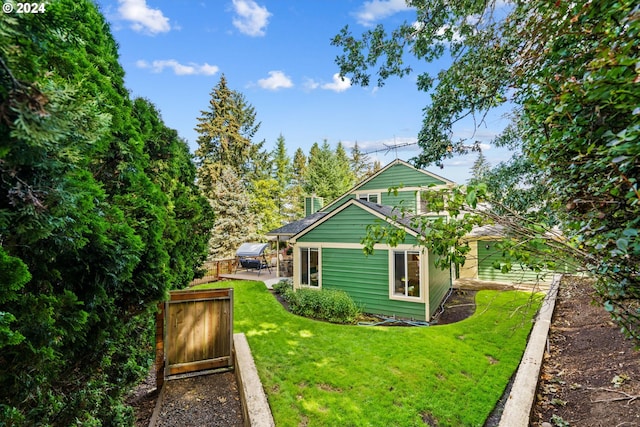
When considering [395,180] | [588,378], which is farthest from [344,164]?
[588,378]

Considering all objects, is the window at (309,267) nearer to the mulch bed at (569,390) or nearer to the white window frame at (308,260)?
the white window frame at (308,260)

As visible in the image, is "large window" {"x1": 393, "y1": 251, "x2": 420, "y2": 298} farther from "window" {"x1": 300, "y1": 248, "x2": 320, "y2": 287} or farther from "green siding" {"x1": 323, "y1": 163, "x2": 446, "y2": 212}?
"green siding" {"x1": 323, "y1": 163, "x2": 446, "y2": 212}

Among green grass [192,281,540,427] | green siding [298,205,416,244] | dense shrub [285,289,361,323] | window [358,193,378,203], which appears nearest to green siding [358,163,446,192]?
window [358,193,378,203]

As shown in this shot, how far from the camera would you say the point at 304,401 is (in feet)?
13.9

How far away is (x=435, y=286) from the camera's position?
9.34 metres

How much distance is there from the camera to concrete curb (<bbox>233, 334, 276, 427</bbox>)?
328 cm

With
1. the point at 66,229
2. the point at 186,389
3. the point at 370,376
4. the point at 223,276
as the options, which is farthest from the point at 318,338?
the point at 223,276

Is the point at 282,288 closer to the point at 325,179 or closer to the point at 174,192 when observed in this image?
the point at 174,192

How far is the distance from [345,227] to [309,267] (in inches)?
84.5

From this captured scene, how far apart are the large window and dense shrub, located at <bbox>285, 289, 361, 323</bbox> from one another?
1.54 metres

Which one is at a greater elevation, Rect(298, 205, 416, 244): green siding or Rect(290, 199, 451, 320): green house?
Rect(298, 205, 416, 244): green siding

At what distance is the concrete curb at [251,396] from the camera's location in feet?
10.8

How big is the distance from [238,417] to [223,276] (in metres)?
11.7

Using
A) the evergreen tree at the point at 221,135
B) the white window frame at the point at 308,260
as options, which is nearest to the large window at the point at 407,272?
the white window frame at the point at 308,260
